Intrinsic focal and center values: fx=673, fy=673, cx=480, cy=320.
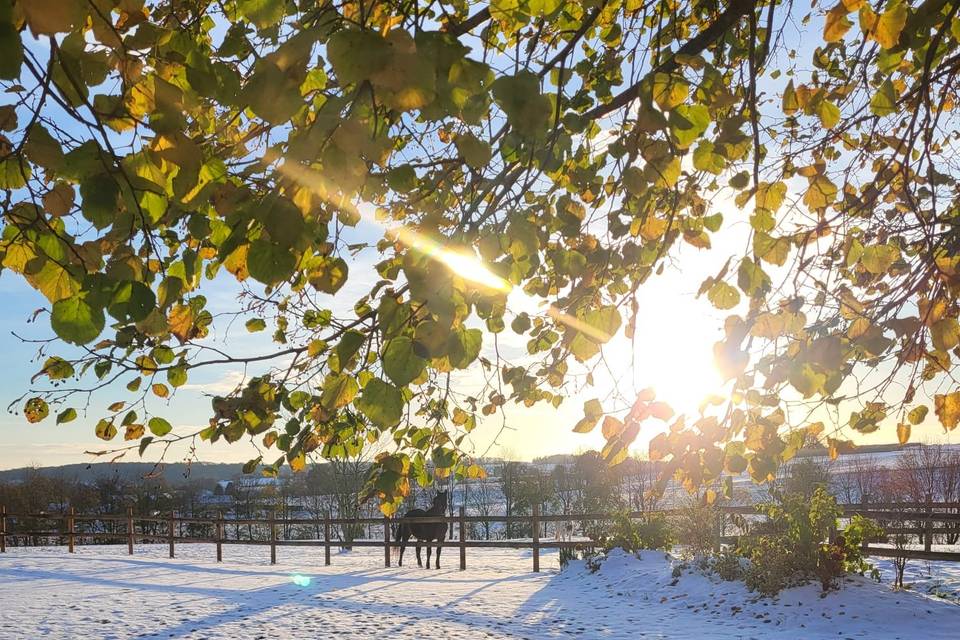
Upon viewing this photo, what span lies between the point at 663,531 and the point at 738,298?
41.1 feet

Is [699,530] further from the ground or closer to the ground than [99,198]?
closer to the ground

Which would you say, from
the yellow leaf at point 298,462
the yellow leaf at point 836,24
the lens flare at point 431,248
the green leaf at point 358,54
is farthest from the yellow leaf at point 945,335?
the yellow leaf at point 298,462

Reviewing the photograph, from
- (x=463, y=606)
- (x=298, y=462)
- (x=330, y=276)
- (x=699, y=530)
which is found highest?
(x=330, y=276)

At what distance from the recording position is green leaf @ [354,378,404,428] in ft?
4.93

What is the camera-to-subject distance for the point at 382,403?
1510mm

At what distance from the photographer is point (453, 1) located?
3.34m

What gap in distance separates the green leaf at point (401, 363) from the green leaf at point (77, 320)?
0.56 m

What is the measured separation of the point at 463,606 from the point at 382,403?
9923 mm

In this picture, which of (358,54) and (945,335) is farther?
(945,335)

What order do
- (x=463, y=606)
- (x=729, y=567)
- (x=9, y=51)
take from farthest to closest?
(x=729, y=567) → (x=463, y=606) → (x=9, y=51)

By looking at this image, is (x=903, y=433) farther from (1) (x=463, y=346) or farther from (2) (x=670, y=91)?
(1) (x=463, y=346)

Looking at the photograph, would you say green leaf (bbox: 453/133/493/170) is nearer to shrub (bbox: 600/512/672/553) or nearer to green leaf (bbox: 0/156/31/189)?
green leaf (bbox: 0/156/31/189)

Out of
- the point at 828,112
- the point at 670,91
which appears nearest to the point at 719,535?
the point at 828,112

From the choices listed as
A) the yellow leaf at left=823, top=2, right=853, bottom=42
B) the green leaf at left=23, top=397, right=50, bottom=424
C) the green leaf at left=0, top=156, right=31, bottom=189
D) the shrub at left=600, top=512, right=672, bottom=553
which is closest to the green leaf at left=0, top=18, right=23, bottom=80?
the green leaf at left=0, top=156, right=31, bottom=189
